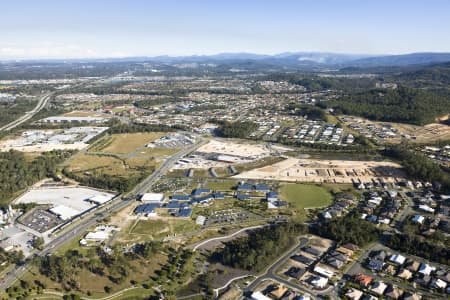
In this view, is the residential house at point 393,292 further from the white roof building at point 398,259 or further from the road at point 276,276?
the road at point 276,276

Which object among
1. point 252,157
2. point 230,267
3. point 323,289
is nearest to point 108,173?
point 252,157

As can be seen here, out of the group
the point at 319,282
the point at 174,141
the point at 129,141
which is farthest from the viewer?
the point at 129,141

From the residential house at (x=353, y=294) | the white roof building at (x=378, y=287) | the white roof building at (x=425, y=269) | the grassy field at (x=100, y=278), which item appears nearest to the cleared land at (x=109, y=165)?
the grassy field at (x=100, y=278)

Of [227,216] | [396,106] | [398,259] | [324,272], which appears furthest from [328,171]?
[396,106]

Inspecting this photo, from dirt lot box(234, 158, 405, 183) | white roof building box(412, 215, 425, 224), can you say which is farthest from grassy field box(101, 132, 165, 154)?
white roof building box(412, 215, 425, 224)

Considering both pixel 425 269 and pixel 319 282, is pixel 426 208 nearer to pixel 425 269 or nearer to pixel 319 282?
pixel 425 269

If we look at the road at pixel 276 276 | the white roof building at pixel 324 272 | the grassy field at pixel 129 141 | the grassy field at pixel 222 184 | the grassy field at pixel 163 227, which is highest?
A: the grassy field at pixel 129 141

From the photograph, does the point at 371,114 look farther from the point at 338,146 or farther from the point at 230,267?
the point at 230,267

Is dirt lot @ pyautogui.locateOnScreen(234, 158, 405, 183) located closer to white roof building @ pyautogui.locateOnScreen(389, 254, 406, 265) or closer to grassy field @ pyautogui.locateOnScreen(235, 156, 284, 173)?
grassy field @ pyautogui.locateOnScreen(235, 156, 284, 173)
